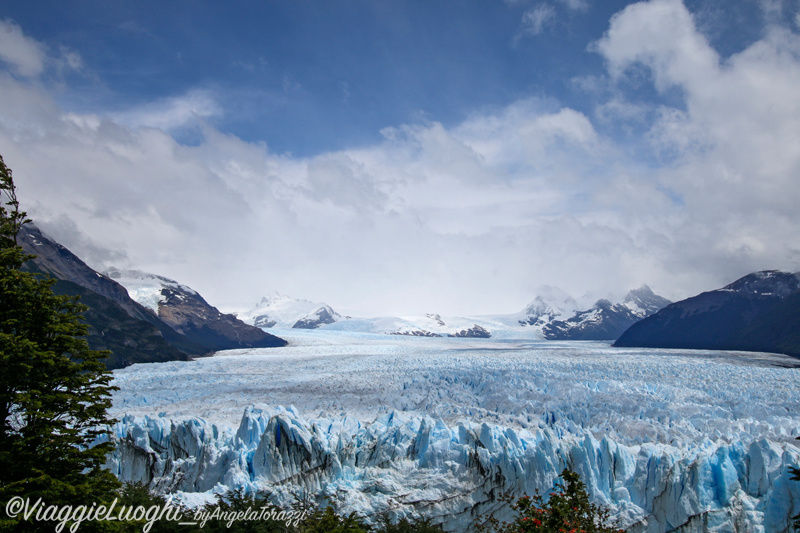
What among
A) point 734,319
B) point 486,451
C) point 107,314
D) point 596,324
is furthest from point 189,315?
point 596,324

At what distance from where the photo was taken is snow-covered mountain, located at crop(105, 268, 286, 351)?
95188 millimetres

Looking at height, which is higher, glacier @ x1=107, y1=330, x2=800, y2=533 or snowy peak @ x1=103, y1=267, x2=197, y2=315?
snowy peak @ x1=103, y1=267, x2=197, y2=315

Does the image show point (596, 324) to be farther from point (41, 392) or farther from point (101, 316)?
point (41, 392)

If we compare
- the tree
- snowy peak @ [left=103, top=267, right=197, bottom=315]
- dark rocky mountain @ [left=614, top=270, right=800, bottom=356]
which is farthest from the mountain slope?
dark rocky mountain @ [left=614, top=270, right=800, bottom=356]

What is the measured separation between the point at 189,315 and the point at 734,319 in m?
115

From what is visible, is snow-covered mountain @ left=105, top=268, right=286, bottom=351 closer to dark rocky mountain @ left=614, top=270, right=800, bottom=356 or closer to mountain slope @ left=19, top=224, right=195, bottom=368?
mountain slope @ left=19, top=224, right=195, bottom=368

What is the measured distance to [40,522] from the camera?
23.7 ft

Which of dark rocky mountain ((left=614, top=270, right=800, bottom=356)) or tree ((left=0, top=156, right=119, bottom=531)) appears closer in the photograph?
tree ((left=0, top=156, right=119, bottom=531))

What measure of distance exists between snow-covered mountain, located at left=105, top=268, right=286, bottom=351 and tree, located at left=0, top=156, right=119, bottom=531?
282 feet

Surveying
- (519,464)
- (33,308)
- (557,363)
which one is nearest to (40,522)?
(33,308)

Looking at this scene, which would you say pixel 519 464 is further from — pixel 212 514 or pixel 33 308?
pixel 33 308

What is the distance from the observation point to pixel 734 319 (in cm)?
9144

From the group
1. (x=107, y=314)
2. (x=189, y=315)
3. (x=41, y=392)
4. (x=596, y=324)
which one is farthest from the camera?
(x=596, y=324)

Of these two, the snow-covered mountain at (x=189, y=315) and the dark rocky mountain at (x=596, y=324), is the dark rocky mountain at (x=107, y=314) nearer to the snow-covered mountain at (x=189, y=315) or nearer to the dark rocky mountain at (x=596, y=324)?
the snow-covered mountain at (x=189, y=315)
